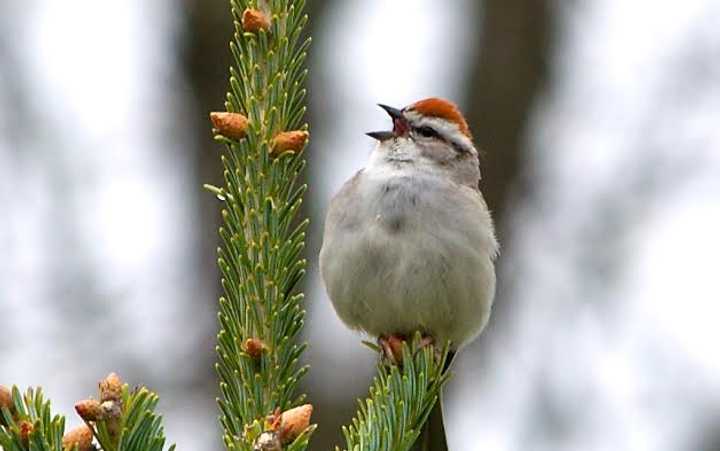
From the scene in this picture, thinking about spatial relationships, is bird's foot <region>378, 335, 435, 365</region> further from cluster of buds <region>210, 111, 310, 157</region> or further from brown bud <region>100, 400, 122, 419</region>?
brown bud <region>100, 400, 122, 419</region>

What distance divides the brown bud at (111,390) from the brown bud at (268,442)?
0.24 meters

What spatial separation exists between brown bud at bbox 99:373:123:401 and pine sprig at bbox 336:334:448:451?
455 millimetres

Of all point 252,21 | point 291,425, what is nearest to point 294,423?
point 291,425

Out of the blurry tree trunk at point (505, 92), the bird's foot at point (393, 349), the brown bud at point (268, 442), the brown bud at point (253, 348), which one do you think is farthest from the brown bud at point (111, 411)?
the blurry tree trunk at point (505, 92)

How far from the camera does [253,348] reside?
239 cm

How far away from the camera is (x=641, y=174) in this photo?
7172 millimetres

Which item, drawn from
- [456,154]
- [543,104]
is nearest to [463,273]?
Answer: [456,154]

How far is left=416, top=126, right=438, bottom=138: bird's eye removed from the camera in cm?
507

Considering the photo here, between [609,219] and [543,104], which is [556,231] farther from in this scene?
[543,104]

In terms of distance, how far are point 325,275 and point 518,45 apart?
152 inches

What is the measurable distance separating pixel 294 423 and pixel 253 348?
0.35 metres

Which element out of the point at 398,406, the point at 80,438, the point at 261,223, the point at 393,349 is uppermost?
the point at 261,223

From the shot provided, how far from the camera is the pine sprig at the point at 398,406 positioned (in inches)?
88.0

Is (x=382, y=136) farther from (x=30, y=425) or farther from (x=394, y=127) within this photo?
(x=30, y=425)
